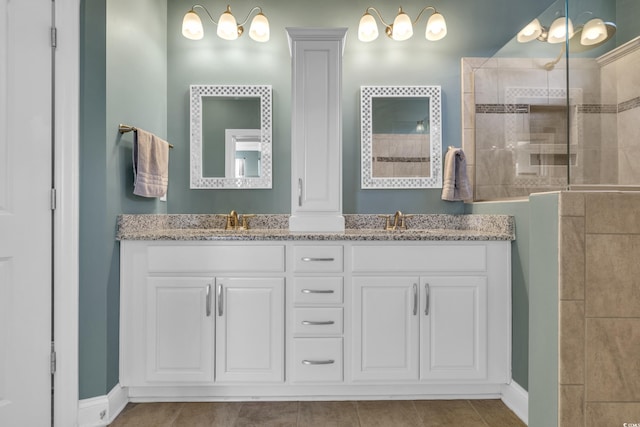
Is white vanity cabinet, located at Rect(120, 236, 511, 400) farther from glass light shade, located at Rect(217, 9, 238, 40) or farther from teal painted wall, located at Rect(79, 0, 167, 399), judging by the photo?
glass light shade, located at Rect(217, 9, 238, 40)

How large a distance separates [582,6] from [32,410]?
315 centimetres

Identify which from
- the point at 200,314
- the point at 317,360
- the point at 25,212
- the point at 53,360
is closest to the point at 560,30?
the point at 317,360

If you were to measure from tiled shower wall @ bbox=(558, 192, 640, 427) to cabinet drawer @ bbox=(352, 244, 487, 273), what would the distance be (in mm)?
767

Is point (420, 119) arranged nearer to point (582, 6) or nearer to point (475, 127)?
point (475, 127)

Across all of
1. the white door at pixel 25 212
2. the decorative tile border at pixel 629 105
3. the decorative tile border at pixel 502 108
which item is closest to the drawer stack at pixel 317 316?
the white door at pixel 25 212

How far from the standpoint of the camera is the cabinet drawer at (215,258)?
6.46 ft

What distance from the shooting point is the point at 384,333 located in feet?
6.49

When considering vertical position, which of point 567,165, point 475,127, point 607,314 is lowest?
point 607,314

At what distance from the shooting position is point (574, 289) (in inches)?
48.5

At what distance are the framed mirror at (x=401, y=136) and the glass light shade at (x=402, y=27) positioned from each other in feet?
1.08

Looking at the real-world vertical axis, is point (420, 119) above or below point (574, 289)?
above

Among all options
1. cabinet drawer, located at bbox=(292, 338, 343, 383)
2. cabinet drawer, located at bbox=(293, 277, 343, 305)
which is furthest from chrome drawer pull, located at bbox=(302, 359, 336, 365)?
cabinet drawer, located at bbox=(293, 277, 343, 305)

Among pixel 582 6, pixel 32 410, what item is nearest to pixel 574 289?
pixel 582 6

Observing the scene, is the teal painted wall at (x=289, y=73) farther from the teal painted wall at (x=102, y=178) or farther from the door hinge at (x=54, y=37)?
the door hinge at (x=54, y=37)
